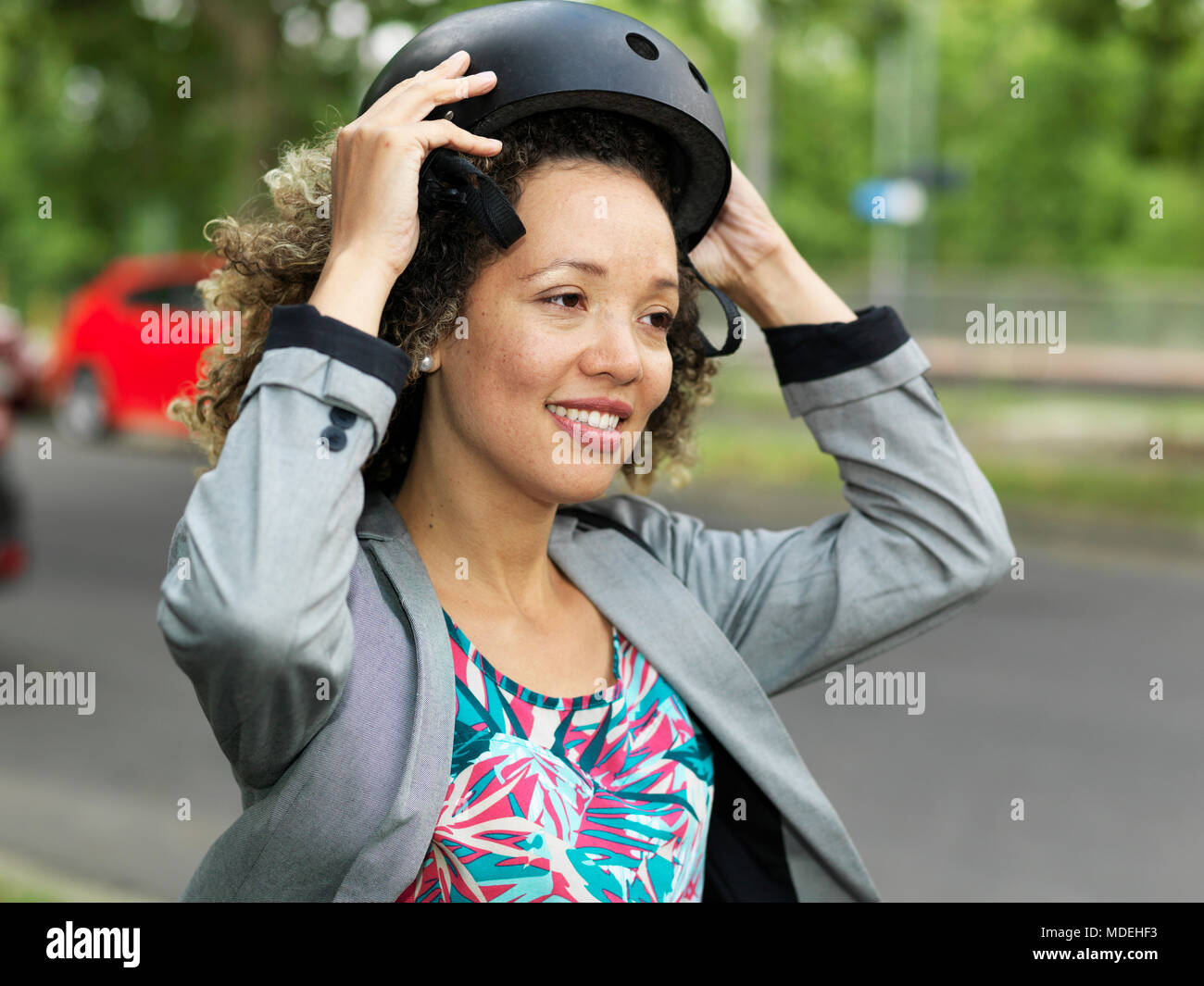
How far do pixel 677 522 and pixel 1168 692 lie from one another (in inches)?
201

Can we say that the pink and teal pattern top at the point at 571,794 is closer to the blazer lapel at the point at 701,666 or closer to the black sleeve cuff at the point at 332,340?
the blazer lapel at the point at 701,666

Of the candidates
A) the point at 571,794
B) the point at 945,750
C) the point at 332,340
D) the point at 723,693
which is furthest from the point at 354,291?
the point at 945,750

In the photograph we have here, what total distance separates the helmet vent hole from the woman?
0.34 ft

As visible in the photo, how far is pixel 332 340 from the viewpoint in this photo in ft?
5.10

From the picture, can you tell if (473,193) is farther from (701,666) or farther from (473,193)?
(701,666)

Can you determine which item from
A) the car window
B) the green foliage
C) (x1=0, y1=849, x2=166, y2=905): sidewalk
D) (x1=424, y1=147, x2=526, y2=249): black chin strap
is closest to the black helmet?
(x1=424, y1=147, x2=526, y2=249): black chin strap

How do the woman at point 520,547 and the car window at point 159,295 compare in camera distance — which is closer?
the woman at point 520,547

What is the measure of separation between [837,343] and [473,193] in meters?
0.65

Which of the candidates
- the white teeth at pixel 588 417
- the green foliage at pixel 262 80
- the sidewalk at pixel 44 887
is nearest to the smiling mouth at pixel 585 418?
the white teeth at pixel 588 417

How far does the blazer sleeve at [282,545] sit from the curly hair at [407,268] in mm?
241

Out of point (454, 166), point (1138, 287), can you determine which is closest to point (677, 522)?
point (454, 166)

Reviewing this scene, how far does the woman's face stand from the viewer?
178cm

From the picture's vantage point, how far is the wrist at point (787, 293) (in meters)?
2.14

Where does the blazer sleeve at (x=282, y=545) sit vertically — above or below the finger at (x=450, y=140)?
below
